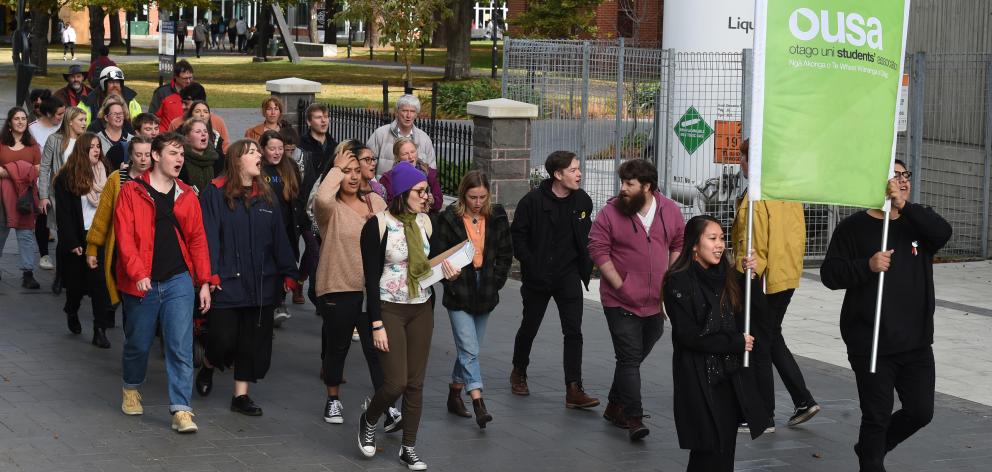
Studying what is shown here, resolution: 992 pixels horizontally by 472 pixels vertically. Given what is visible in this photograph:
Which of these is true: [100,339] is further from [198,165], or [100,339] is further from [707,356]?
[707,356]

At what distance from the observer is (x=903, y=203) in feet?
23.1

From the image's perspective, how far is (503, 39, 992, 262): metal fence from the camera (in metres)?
14.9

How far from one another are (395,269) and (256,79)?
36348 millimetres

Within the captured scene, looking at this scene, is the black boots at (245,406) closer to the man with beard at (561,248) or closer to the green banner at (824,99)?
the man with beard at (561,248)

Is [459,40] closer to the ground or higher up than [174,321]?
higher up

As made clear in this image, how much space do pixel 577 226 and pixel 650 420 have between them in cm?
129

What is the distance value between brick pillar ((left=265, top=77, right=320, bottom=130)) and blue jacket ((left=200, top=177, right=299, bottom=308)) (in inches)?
429

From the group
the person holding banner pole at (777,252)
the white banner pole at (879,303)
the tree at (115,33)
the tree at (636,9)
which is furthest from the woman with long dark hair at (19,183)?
the tree at (115,33)

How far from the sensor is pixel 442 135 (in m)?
17.6

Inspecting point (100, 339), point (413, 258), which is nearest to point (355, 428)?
point (413, 258)

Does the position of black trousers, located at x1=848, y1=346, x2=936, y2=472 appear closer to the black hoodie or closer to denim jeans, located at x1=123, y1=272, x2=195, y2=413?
the black hoodie

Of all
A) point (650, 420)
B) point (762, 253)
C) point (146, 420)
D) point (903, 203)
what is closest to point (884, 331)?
point (903, 203)

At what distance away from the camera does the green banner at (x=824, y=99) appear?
259 inches

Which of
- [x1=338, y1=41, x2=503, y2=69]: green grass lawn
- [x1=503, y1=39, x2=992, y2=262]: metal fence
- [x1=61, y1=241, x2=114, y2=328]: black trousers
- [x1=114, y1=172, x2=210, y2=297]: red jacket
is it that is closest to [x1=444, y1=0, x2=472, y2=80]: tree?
[x1=338, y1=41, x2=503, y2=69]: green grass lawn
